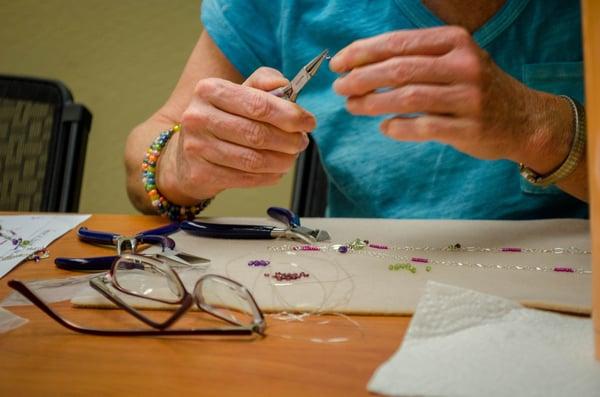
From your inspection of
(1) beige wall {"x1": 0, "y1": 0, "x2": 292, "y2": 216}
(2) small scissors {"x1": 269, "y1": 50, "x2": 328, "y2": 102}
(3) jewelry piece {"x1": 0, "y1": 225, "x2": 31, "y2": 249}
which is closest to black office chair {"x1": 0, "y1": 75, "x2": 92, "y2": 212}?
(3) jewelry piece {"x1": 0, "y1": 225, "x2": 31, "y2": 249}

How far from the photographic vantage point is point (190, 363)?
15.7 inches

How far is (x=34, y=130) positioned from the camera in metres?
1.08

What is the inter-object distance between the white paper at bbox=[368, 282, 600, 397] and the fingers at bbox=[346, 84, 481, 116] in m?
0.16

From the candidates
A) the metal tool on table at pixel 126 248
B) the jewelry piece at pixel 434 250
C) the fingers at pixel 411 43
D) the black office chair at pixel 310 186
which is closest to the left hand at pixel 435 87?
the fingers at pixel 411 43

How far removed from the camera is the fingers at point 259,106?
64 centimetres

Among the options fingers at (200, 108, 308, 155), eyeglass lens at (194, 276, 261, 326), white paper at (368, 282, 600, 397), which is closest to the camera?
white paper at (368, 282, 600, 397)

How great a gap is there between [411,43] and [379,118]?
371mm

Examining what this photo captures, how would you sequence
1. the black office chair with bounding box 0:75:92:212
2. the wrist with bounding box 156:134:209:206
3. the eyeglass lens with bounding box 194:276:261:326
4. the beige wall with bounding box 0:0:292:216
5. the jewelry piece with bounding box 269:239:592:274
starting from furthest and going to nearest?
the beige wall with bounding box 0:0:292:216 < the black office chair with bounding box 0:75:92:212 < the wrist with bounding box 156:134:209:206 < the jewelry piece with bounding box 269:239:592:274 < the eyeglass lens with bounding box 194:276:261:326

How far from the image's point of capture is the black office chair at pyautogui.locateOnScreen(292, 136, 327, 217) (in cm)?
117

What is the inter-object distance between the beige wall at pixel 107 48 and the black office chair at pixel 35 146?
2.44ft

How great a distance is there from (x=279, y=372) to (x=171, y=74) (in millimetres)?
1538

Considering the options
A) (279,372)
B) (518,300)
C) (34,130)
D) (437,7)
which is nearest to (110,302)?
(279,372)

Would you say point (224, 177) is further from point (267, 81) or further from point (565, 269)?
point (565, 269)

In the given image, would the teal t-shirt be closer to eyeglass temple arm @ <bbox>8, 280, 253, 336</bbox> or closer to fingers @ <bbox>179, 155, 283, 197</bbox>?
fingers @ <bbox>179, 155, 283, 197</bbox>
